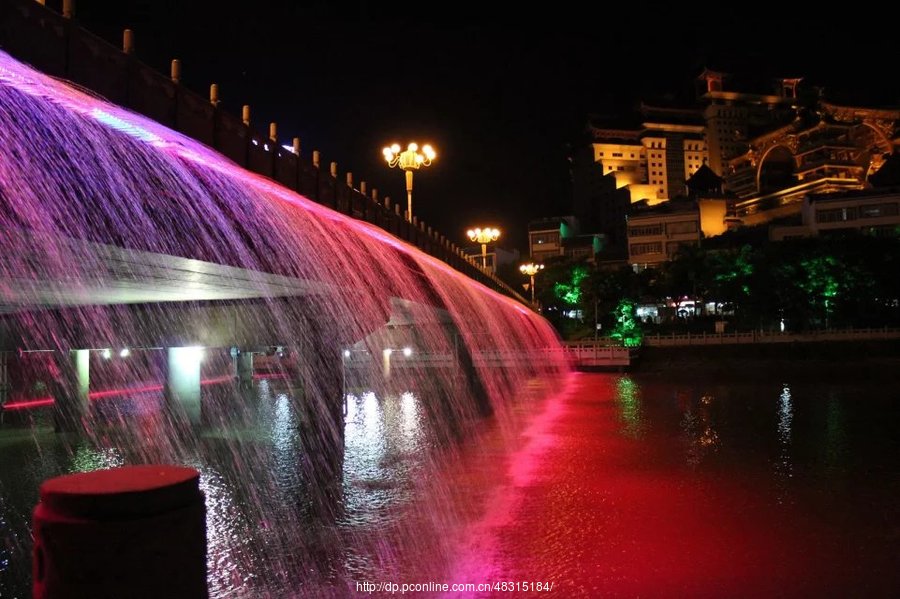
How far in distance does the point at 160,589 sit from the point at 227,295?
18.6m

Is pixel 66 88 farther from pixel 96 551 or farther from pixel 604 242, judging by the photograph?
pixel 604 242

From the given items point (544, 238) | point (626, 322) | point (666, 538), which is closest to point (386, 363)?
point (626, 322)

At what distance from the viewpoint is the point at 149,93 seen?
9.28 m

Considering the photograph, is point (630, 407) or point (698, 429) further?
point (630, 407)

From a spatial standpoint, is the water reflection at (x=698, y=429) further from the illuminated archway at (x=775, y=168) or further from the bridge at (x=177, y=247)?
the illuminated archway at (x=775, y=168)

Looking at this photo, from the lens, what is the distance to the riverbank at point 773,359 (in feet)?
163

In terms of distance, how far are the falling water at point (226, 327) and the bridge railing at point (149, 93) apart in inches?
24.4

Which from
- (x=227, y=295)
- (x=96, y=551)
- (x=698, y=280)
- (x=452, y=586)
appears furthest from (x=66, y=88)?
(x=698, y=280)

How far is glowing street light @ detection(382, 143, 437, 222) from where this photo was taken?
26.0 metres

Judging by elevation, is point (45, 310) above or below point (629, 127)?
below

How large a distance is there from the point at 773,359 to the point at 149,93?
5607cm

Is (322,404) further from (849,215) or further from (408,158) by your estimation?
(849,215)

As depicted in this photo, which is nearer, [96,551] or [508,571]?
[96,551]

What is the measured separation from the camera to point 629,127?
399ft
